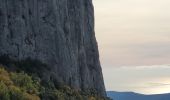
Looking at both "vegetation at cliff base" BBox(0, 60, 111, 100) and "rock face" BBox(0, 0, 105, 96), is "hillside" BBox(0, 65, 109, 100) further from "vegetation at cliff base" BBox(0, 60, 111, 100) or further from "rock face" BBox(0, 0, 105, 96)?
"rock face" BBox(0, 0, 105, 96)

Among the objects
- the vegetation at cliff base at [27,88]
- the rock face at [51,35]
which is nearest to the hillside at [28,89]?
the vegetation at cliff base at [27,88]

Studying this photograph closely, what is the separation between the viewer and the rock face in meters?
150

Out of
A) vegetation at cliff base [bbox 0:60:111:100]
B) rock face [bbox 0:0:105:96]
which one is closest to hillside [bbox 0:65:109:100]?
vegetation at cliff base [bbox 0:60:111:100]

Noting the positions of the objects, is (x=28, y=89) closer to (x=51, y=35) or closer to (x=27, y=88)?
(x=27, y=88)

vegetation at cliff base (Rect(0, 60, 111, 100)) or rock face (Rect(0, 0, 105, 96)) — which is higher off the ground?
rock face (Rect(0, 0, 105, 96))

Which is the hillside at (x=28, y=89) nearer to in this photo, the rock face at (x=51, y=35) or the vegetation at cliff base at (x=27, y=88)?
the vegetation at cliff base at (x=27, y=88)

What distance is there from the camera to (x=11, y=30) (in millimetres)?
149500

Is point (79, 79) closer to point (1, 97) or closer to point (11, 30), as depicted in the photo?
point (11, 30)

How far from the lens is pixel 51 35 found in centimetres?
16312

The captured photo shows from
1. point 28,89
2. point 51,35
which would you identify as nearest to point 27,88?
point 28,89

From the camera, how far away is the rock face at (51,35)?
491ft

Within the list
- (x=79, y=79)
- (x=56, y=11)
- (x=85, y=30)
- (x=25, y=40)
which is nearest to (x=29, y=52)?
(x=25, y=40)

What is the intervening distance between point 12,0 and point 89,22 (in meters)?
49.1

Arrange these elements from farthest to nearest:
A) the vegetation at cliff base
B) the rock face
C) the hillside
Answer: the rock face < the vegetation at cliff base < the hillside
